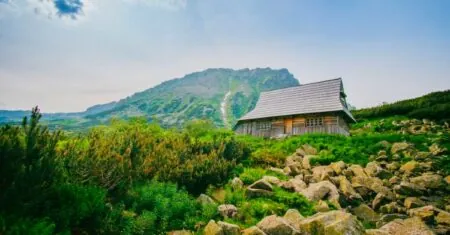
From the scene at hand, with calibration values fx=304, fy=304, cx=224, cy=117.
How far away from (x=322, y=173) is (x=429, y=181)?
4.31m

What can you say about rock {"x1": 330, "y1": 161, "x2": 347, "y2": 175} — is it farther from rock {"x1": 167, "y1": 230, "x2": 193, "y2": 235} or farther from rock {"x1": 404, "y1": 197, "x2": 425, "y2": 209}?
rock {"x1": 167, "y1": 230, "x2": 193, "y2": 235}

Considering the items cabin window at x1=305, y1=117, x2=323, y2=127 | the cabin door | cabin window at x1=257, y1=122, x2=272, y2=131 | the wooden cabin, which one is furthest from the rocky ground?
cabin window at x1=257, y1=122, x2=272, y2=131

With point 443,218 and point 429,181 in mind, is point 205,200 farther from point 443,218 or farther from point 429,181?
point 429,181

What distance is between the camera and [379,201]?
1149 cm

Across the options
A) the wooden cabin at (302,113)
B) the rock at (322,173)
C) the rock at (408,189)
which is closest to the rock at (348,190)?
the rock at (322,173)

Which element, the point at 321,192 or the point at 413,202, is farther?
the point at 321,192

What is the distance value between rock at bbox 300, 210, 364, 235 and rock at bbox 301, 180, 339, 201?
11.5ft

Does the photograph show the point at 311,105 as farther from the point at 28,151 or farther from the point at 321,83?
the point at 28,151

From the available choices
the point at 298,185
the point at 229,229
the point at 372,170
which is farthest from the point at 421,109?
the point at 229,229

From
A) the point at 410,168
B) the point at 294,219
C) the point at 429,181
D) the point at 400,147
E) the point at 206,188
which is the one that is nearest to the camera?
the point at 294,219

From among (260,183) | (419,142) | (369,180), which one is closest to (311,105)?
(419,142)

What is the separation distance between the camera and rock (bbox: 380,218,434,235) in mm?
8009

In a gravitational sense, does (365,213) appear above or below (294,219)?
below

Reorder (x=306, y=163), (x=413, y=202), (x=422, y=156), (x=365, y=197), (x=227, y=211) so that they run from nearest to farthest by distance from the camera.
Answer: (x=227, y=211)
(x=413, y=202)
(x=365, y=197)
(x=306, y=163)
(x=422, y=156)
